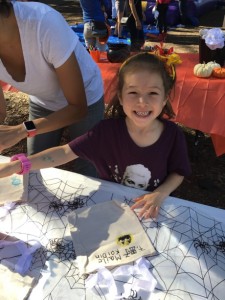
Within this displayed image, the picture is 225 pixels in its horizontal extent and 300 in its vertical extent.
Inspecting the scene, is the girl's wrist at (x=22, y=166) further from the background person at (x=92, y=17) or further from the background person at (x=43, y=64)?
the background person at (x=92, y=17)

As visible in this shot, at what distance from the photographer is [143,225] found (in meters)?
0.81

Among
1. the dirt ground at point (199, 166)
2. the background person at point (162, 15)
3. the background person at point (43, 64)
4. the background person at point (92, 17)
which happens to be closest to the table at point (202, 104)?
the dirt ground at point (199, 166)

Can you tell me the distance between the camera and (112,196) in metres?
0.91

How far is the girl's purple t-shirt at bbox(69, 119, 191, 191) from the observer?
3.31ft

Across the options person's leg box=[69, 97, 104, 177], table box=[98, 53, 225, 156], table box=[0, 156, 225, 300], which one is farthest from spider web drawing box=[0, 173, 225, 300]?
table box=[98, 53, 225, 156]

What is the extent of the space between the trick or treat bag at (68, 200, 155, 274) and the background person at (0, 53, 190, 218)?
0.13 meters

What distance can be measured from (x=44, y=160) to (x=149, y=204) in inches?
13.4

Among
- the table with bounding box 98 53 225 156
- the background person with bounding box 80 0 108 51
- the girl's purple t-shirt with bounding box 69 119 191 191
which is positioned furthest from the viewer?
the background person with bounding box 80 0 108 51

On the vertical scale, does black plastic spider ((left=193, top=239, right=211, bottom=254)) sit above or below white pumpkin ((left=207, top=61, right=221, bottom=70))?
below

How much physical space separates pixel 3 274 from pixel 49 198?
10.2 inches

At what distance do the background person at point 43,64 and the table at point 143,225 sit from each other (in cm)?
16

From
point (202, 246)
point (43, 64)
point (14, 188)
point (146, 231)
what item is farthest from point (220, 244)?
point (43, 64)

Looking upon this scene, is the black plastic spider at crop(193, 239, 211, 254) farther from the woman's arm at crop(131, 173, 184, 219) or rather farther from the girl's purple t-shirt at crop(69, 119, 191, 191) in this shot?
the girl's purple t-shirt at crop(69, 119, 191, 191)

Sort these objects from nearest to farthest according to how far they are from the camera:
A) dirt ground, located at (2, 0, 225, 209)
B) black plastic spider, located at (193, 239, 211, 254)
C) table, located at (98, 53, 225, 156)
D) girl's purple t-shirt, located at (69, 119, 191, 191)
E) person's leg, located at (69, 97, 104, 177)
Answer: black plastic spider, located at (193, 239, 211, 254), girl's purple t-shirt, located at (69, 119, 191, 191), person's leg, located at (69, 97, 104, 177), table, located at (98, 53, 225, 156), dirt ground, located at (2, 0, 225, 209)
